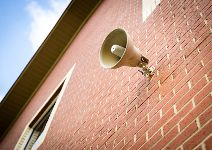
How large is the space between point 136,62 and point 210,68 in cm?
92

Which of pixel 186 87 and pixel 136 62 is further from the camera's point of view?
pixel 136 62

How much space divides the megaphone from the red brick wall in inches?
4.9

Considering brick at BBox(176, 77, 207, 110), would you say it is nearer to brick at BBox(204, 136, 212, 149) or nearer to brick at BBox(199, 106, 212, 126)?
brick at BBox(199, 106, 212, 126)

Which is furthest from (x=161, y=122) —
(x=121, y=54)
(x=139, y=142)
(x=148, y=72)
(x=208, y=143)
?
(x=121, y=54)

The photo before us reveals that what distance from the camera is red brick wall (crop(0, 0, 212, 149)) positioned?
1908mm

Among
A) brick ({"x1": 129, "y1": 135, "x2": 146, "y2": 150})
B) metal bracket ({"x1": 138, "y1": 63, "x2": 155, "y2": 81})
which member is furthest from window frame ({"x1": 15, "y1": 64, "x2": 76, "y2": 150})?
brick ({"x1": 129, "y1": 135, "x2": 146, "y2": 150})

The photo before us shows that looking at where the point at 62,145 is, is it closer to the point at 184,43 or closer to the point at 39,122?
the point at 184,43

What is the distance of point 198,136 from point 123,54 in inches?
45.1

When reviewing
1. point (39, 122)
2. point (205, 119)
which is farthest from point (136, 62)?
point (39, 122)

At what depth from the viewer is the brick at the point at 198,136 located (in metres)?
1.61

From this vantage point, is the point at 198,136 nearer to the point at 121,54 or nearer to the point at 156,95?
the point at 156,95

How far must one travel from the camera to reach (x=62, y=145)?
4.11 metres

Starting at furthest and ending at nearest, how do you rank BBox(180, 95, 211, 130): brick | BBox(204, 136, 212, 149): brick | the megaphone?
1. the megaphone
2. BBox(180, 95, 211, 130): brick
3. BBox(204, 136, 212, 149): brick

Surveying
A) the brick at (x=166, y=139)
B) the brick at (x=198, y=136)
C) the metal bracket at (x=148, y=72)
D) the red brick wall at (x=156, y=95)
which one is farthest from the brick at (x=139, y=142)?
the metal bracket at (x=148, y=72)
